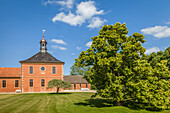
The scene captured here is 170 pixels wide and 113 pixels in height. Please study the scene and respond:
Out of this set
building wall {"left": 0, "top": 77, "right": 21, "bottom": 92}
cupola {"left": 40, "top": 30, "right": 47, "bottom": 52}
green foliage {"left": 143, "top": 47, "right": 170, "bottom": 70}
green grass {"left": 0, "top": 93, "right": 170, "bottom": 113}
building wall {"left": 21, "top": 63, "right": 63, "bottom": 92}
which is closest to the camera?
green grass {"left": 0, "top": 93, "right": 170, "bottom": 113}

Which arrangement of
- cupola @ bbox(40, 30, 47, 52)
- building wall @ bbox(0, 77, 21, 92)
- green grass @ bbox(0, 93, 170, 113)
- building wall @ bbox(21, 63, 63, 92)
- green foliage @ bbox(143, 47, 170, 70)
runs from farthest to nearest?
cupola @ bbox(40, 30, 47, 52) → building wall @ bbox(0, 77, 21, 92) → building wall @ bbox(21, 63, 63, 92) → green foliage @ bbox(143, 47, 170, 70) → green grass @ bbox(0, 93, 170, 113)

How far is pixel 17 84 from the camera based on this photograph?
118 ft

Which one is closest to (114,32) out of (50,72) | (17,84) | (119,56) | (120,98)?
(119,56)

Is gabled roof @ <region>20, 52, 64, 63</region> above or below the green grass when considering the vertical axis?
above

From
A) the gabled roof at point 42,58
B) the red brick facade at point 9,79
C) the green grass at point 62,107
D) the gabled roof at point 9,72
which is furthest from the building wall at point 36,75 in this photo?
the green grass at point 62,107

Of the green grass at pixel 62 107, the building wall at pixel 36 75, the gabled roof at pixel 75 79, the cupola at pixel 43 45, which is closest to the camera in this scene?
the green grass at pixel 62 107

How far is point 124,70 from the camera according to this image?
12.5 metres

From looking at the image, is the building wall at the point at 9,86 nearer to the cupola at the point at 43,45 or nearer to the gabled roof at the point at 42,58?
the gabled roof at the point at 42,58

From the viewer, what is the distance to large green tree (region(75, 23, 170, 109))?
11812 mm

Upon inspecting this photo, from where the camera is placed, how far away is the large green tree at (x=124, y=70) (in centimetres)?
1181

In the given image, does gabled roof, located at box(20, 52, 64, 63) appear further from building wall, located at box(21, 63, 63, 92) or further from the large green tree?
the large green tree

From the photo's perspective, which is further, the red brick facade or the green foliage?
the red brick facade

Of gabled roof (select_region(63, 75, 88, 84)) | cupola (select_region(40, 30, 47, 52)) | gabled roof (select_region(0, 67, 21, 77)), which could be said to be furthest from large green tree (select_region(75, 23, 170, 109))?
gabled roof (select_region(63, 75, 88, 84))

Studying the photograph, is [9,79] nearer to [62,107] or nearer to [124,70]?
[62,107]
